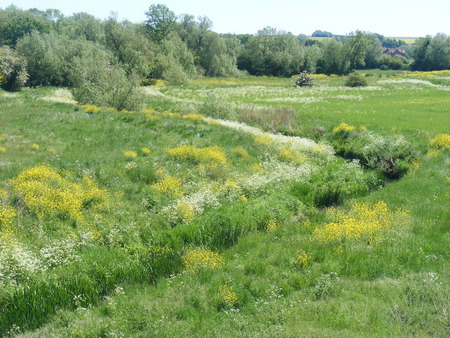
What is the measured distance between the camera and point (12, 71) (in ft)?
186

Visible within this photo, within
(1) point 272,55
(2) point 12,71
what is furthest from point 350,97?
(1) point 272,55

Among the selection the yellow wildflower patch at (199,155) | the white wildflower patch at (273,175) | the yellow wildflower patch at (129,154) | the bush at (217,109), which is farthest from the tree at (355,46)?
the yellow wildflower patch at (129,154)

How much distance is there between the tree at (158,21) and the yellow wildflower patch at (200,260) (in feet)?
305

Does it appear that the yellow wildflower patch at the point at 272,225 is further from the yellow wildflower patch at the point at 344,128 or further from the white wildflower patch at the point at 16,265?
the yellow wildflower patch at the point at 344,128

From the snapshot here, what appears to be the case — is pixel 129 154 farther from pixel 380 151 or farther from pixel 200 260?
pixel 380 151

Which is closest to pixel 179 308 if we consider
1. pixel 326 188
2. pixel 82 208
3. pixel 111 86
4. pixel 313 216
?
pixel 82 208

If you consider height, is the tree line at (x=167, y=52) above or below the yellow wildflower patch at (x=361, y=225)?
above

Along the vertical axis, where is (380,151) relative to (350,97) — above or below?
below

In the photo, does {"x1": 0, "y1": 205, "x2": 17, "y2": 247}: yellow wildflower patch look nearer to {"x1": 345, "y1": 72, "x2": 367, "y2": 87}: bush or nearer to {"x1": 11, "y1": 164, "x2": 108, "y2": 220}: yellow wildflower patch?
{"x1": 11, "y1": 164, "x2": 108, "y2": 220}: yellow wildflower patch

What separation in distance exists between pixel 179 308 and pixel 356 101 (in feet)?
143

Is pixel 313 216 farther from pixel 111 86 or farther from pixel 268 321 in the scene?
pixel 111 86

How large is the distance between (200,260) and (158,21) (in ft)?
318

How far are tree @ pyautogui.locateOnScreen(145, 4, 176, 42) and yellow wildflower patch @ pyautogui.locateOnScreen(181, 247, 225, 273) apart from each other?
9311cm

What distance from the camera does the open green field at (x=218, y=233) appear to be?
9.35 metres
